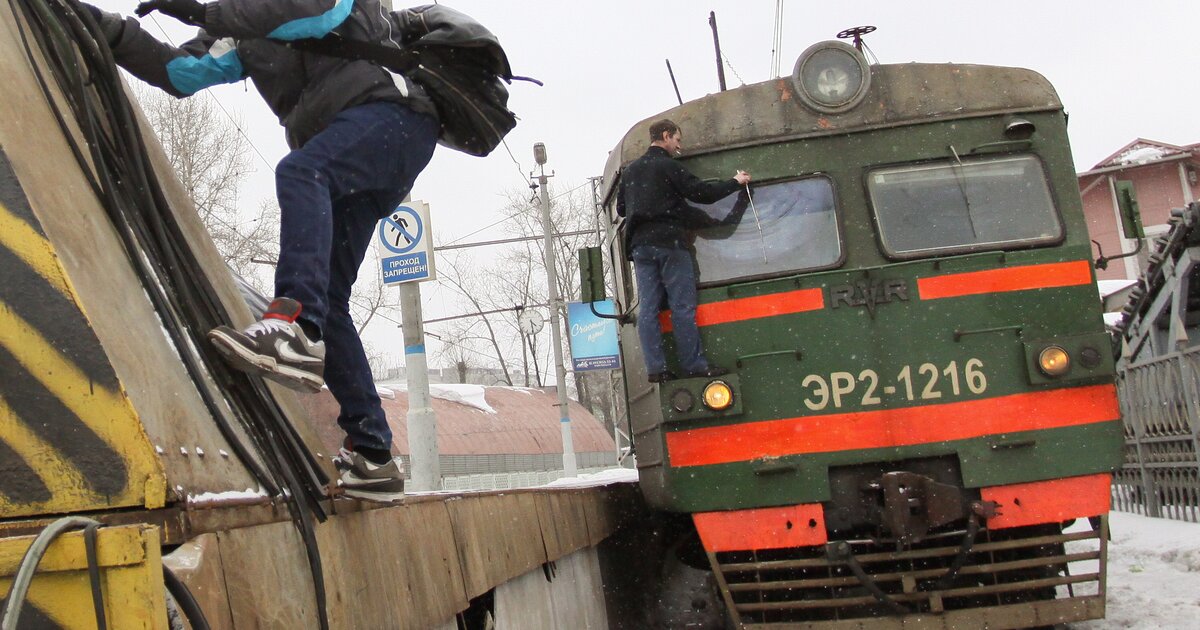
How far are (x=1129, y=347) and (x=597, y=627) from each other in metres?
9.94

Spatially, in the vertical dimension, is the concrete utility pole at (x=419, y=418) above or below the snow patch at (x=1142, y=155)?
below

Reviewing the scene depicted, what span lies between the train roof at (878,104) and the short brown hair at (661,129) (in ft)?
0.45

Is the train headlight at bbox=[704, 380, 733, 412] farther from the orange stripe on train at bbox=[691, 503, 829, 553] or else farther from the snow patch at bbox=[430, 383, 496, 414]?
the snow patch at bbox=[430, 383, 496, 414]

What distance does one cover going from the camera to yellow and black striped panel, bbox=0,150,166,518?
5.86ft

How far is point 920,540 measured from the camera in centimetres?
554

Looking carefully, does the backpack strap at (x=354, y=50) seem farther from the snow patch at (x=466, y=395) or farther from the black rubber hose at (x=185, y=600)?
the snow patch at (x=466, y=395)

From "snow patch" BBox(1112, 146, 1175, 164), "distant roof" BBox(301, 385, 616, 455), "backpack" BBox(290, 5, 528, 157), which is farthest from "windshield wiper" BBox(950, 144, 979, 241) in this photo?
"snow patch" BBox(1112, 146, 1175, 164)

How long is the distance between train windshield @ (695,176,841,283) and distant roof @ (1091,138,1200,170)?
3627 cm

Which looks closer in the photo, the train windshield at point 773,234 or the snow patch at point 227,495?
the snow patch at point 227,495

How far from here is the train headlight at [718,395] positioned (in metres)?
5.86

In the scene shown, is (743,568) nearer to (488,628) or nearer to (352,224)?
(488,628)

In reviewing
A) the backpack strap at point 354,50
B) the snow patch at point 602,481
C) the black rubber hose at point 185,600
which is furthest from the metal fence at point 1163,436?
the black rubber hose at point 185,600

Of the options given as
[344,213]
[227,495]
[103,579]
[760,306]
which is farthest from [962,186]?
[103,579]

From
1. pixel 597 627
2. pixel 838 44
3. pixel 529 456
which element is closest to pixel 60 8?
pixel 838 44
